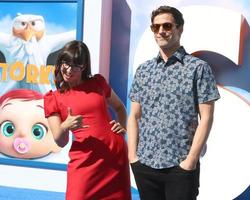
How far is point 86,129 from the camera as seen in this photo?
2.84 metres

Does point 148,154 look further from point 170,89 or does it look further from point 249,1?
point 249,1

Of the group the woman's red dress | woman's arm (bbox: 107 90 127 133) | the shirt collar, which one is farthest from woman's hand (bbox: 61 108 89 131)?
the shirt collar

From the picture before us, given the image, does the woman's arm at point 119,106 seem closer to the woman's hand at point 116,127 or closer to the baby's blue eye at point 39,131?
the woman's hand at point 116,127

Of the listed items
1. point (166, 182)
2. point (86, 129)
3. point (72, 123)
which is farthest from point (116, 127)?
point (166, 182)

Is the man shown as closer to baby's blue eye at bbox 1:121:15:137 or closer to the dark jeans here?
the dark jeans

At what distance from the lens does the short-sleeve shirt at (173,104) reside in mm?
2293

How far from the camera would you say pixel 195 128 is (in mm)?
2385

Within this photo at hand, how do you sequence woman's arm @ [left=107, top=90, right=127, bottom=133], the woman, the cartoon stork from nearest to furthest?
the woman
woman's arm @ [left=107, top=90, right=127, bottom=133]
the cartoon stork

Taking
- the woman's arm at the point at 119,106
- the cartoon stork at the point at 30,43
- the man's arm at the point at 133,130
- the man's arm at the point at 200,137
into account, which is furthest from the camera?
the cartoon stork at the point at 30,43

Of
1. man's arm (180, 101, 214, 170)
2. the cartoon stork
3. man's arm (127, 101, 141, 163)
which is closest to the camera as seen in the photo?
man's arm (180, 101, 214, 170)

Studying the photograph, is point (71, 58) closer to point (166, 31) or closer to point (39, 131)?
point (166, 31)

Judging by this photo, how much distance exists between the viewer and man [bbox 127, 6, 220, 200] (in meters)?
2.30

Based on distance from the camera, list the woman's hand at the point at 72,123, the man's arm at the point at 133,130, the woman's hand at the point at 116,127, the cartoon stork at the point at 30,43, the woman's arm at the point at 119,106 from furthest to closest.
Answer: the cartoon stork at the point at 30,43 → the woman's arm at the point at 119,106 → the woman's hand at the point at 116,127 → the woman's hand at the point at 72,123 → the man's arm at the point at 133,130

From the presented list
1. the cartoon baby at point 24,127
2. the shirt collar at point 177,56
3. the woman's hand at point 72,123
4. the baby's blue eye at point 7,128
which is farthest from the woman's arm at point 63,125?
the baby's blue eye at point 7,128
